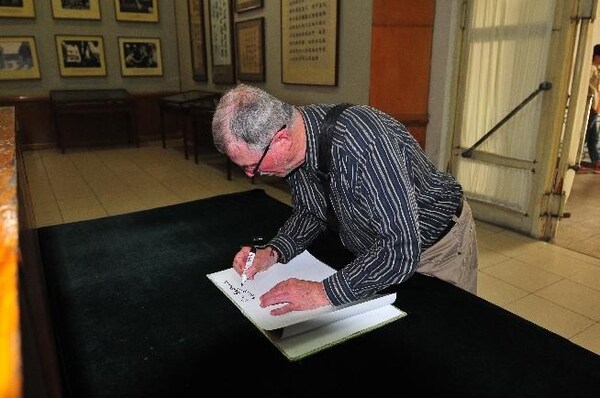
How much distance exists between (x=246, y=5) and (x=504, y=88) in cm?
352

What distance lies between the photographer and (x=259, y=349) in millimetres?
965

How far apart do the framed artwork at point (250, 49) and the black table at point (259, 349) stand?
4.47 m

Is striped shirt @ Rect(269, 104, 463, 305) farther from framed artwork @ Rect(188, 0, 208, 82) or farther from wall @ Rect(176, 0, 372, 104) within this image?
framed artwork @ Rect(188, 0, 208, 82)

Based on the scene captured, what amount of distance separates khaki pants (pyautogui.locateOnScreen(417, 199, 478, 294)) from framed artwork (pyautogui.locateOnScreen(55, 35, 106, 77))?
7410mm

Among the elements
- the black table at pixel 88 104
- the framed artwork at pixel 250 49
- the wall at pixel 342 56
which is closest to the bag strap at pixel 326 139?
the wall at pixel 342 56

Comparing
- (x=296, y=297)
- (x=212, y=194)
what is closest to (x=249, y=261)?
(x=296, y=297)

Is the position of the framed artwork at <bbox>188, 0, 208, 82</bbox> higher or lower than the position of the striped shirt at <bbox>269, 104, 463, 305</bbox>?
higher

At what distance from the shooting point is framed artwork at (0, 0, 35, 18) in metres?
6.43

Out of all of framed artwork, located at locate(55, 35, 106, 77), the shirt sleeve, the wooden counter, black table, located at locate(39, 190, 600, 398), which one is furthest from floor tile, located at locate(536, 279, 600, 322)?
framed artwork, located at locate(55, 35, 106, 77)

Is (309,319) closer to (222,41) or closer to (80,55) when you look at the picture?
(222,41)

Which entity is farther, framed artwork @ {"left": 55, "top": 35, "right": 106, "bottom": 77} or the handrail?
framed artwork @ {"left": 55, "top": 35, "right": 106, "bottom": 77}

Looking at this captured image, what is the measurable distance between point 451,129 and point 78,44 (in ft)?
20.6

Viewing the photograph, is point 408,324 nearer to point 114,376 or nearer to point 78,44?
point 114,376

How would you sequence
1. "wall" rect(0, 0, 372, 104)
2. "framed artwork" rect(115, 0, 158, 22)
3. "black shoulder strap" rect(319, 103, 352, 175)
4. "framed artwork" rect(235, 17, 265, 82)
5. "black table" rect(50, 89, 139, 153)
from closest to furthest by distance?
"black shoulder strap" rect(319, 103, 352, 175)
"wall" rect(0, 0, 372, 104)
"framed artwork" rect(235, 17, 265, 82)
"black table" rect(50, 89, 139, 153)
"framed artwork" rect(115, 0, 158, 22)
